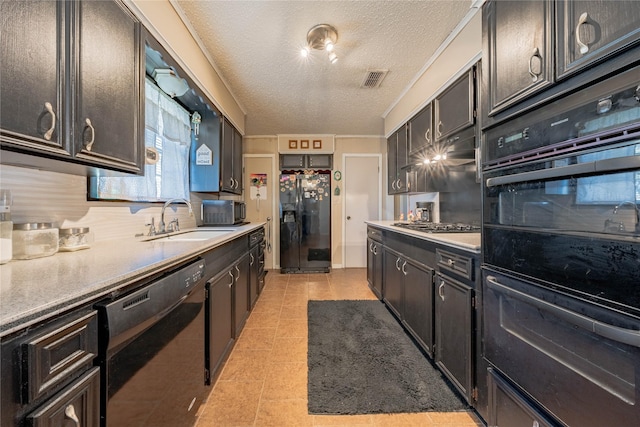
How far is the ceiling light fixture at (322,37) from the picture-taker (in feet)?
6.45

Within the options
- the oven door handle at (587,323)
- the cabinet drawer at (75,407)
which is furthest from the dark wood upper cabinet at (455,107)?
the cabinet drawer at (75,407)

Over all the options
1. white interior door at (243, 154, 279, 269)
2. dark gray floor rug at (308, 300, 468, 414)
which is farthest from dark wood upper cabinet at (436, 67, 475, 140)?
white interior door at (243, 154, 279, 269)

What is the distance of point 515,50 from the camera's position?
3.59ft

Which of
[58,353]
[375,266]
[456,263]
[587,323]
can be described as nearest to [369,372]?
[456,263]

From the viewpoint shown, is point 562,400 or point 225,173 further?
point 225,173

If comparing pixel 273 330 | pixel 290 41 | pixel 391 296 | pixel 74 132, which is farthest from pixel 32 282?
pixel 391 296

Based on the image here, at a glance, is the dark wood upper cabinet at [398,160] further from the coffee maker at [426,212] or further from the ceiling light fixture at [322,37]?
the ceiling light fixture at [322,37]

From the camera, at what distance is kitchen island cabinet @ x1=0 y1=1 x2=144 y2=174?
804mm

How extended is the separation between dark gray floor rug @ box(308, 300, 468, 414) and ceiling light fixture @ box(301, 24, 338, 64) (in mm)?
2496

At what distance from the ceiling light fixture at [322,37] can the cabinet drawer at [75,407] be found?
236cm

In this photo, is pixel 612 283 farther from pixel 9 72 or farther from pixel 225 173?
pixel 225 173

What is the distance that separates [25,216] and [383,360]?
226 centimetres

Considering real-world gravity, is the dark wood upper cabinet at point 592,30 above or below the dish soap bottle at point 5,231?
above

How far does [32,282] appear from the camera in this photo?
0.73m
